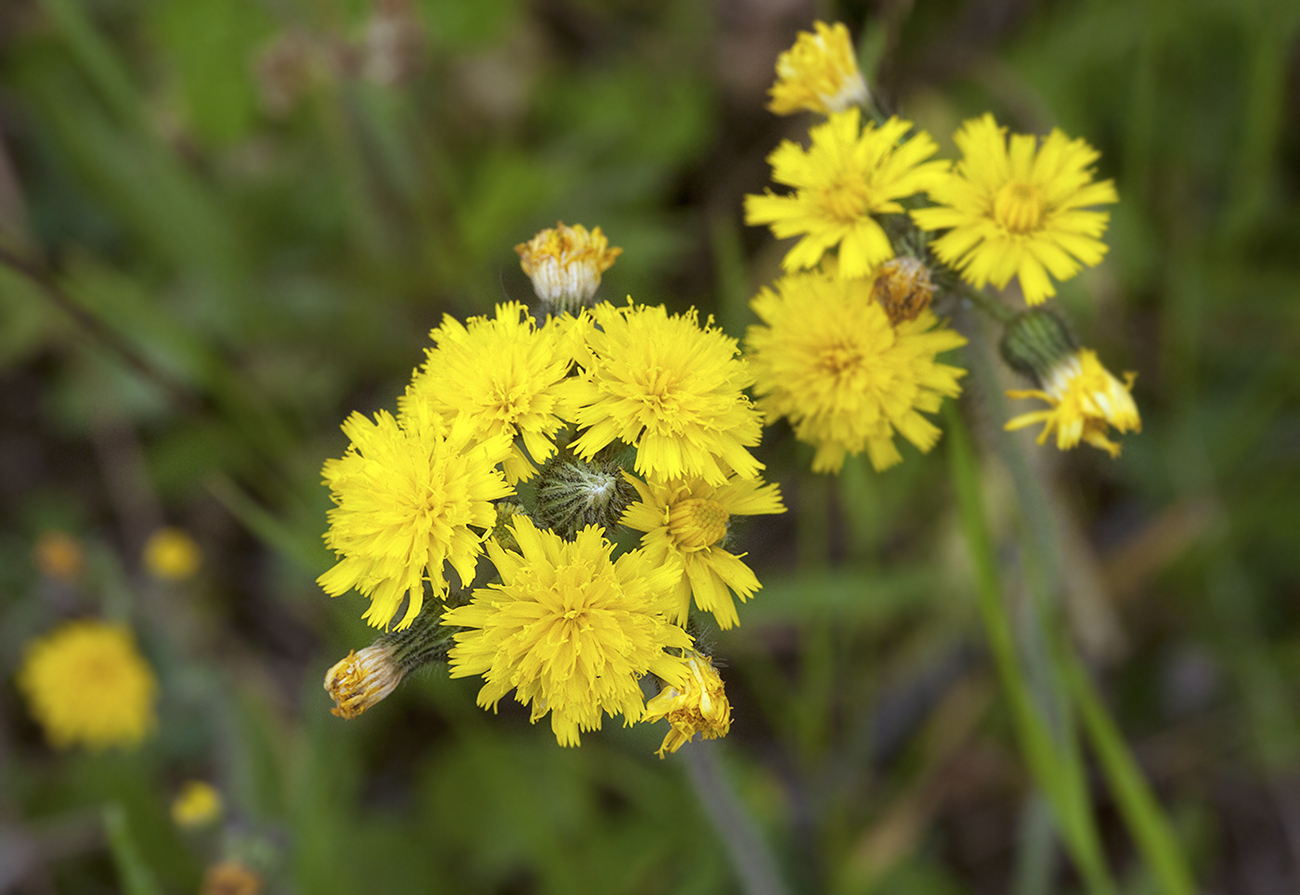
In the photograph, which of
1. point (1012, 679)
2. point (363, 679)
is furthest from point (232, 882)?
point (1012, 679)

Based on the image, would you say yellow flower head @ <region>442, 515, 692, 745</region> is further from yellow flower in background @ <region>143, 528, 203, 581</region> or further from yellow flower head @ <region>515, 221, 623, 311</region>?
yellow flower in background @ <region>143, 528, 203, 581</region>

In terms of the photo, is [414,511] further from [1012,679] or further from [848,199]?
[1012,679]

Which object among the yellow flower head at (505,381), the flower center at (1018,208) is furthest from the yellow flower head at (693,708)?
the flower center at (1018,208)

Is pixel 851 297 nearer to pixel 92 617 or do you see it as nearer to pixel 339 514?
pixel 339 514

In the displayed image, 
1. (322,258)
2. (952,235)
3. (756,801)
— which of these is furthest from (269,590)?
(952,235)

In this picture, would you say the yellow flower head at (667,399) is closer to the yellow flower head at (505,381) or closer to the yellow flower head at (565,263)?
the yellow flower head at (505,381)
